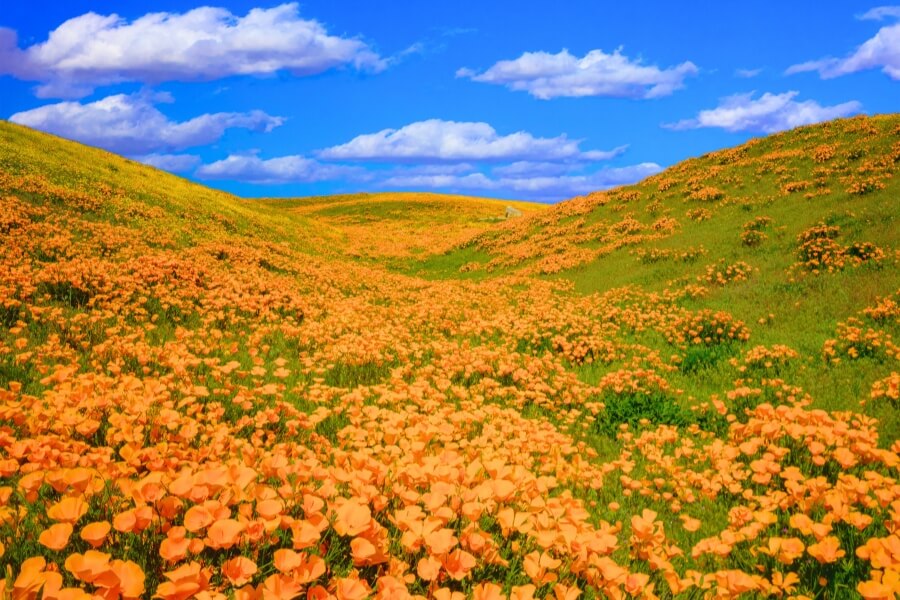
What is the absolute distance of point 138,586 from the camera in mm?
2326

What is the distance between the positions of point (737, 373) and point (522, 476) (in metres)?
6.63

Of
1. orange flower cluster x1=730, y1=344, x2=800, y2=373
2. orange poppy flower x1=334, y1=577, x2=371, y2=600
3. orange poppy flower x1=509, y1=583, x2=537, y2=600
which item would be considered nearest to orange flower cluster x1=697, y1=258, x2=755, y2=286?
orange flower cluster x1=730, y1=344, x2=800, y2=373

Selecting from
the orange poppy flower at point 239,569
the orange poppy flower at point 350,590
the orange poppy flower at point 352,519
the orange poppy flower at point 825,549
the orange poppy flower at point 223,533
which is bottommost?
the orange poppy flower at point 825,549

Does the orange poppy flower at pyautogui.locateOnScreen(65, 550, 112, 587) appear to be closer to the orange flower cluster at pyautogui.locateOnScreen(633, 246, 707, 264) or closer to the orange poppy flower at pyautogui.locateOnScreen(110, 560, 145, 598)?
the orange poppy flower at pyautogui.locateOnScreen(110, 560, 145, 598)

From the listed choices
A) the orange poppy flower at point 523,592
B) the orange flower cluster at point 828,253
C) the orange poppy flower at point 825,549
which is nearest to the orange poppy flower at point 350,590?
the orange poppy flower at point 523,592

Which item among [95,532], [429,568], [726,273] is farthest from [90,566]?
[726,273]

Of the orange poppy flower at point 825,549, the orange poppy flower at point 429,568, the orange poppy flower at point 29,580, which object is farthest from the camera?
the orange poppy flower at point 825,549

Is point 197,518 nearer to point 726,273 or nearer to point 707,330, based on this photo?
point 707,330

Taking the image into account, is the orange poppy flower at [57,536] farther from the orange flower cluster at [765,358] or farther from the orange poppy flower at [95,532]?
the orange flower cluster at [765,358]

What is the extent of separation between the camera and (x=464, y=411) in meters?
6.99

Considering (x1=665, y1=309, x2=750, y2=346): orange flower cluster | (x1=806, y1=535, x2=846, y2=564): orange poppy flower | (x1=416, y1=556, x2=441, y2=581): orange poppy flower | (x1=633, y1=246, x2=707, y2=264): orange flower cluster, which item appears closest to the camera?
(x1=416, y1=556, x2=441, y2=581): orange poppy flower

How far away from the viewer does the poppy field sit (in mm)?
3035

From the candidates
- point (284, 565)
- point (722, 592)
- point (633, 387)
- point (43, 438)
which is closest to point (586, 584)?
point (722, 592)

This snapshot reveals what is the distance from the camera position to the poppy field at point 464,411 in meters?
3.04
